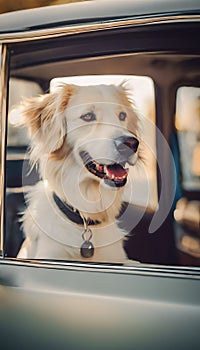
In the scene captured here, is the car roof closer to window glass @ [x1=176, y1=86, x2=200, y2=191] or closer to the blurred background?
window glass @ [x1=176, y1=86, x2=200, y2=191]

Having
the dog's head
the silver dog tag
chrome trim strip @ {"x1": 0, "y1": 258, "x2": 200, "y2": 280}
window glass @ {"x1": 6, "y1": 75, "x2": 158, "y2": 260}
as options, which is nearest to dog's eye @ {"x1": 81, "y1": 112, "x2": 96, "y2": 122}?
the dog's head

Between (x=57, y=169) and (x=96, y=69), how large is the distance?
1.26 feet

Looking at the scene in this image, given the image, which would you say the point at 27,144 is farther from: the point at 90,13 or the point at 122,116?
the point at 90,13

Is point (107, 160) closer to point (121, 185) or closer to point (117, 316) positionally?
point (121, 185)

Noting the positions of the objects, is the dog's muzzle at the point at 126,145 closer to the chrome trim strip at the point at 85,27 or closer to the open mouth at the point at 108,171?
the open mouth at the point at 108,171

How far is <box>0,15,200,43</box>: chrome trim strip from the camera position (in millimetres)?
2164

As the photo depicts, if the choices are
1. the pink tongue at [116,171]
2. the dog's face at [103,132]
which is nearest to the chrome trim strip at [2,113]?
the dog's face at [103,132]

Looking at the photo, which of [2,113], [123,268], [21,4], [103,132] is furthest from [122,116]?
[21,4]

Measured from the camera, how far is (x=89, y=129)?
2383 millimetres


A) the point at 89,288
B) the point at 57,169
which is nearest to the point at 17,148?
the point at 57,169

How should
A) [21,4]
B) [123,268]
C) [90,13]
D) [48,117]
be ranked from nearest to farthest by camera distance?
[123,268], [90,13], [48,117], [21,4]

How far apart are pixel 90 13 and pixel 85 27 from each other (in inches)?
2.5

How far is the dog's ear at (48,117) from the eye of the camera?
2.38 meters

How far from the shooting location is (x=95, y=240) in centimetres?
232
